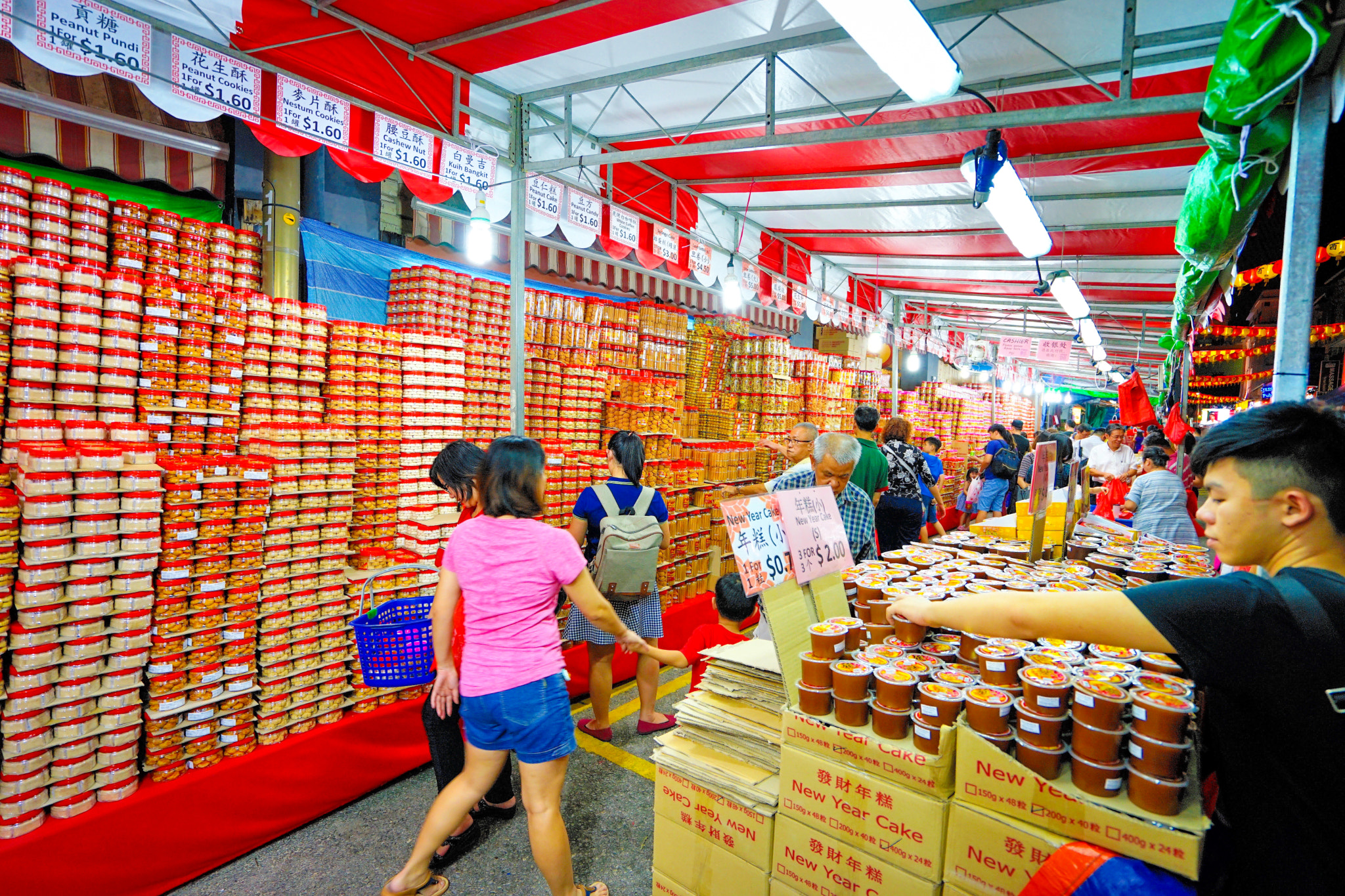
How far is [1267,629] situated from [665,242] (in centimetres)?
648

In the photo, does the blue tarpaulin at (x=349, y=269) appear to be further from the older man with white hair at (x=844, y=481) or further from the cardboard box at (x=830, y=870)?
the cardboard box at (x=830, y=870)

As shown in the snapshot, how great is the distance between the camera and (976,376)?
71.9ft

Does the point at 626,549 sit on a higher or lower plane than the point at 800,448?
lower

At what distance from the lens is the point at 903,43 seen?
3191 mm

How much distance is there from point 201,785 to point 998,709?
343 cm

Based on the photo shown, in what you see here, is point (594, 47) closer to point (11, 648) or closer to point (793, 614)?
point (793, 614)

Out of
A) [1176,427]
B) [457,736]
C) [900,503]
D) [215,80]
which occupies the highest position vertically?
[215,80]

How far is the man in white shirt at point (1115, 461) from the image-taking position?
8.59m

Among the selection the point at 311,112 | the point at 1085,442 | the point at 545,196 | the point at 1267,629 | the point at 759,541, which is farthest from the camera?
the point at 1085,442

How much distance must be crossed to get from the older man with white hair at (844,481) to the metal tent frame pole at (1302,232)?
1.79 metres

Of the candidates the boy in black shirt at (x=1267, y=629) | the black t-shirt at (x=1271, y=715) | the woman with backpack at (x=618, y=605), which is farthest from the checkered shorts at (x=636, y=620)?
the black t-shirt at (x=1271, y=715)

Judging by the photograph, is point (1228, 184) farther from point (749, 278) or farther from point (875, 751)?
Result: point (749, 278)

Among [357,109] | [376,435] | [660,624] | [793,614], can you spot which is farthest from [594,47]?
[793,614]

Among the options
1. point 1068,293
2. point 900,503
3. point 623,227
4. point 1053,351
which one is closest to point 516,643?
point 900,503
